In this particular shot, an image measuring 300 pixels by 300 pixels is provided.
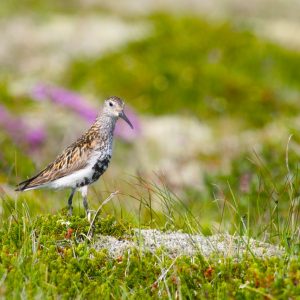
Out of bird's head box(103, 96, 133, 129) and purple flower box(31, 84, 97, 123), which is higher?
purple flower box(31, 84, 97, 123)

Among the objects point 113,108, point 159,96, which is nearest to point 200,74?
point 159,96

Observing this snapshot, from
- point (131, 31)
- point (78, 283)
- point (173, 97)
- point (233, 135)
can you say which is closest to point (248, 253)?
point (78, 283)

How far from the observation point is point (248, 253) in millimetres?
7828

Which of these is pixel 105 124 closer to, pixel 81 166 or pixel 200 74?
pixel 81 166

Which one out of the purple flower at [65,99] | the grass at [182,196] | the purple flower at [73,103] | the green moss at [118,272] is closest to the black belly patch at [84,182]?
the grass at [182,196]

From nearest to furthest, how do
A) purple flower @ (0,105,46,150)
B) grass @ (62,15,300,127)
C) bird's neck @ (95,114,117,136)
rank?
bird's neck @ (95,114,117,136) < purple flower @ (0,105,46,150) < grass @ (62,15,300,127)

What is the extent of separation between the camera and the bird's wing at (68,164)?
909 cm

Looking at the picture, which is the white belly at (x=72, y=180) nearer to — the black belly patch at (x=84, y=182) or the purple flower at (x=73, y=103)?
the black belly patch at (x=84, y=182)

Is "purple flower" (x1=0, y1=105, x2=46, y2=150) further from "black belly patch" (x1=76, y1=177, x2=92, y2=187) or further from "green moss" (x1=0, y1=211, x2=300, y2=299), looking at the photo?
"green moss" (x1=0, y1=211, x2=300, y2=299)

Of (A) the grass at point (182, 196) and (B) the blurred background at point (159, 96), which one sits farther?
(B) the blurred background at point (159, 96)

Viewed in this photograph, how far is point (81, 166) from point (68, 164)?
177mm

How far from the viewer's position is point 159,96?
72.2 feet

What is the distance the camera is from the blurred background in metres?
13.8

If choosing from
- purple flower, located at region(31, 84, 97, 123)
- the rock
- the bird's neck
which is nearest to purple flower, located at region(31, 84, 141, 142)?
purple flower, located at region(31, 84, 97, 123)
